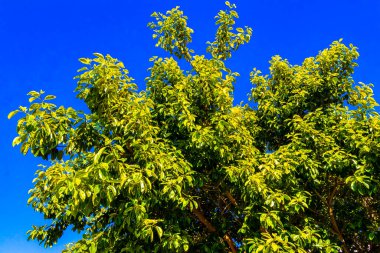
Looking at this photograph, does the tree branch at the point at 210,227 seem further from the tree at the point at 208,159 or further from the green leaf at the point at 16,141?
the green leaf at the point at 16,141

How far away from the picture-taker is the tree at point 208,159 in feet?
22.6

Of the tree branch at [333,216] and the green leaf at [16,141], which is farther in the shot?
the tree branch at [333,216]

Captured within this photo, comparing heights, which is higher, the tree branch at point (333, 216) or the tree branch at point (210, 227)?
the tree branch at point (210, 227)

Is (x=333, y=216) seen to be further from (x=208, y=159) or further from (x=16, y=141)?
(x=16, y=141)

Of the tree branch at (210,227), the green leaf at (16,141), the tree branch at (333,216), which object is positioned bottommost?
the tree branch at (333,216)

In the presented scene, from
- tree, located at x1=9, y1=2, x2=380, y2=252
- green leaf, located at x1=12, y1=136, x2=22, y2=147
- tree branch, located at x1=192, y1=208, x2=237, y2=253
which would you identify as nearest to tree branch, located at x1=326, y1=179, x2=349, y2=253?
tree, located at x1=9, y1=2, x2=380, y2=252

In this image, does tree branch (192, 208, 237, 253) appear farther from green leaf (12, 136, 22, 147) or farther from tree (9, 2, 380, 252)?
green leaf (12, 136, 22, 147)

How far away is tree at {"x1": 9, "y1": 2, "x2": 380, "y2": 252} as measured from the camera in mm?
6879

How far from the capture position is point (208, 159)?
8320 millimetres

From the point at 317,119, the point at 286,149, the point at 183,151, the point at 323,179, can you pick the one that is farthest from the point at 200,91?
the point at 323,179

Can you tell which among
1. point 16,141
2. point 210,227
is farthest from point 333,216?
point 16,141

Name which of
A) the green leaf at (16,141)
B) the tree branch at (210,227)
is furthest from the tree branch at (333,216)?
the green leaf at (16,141)

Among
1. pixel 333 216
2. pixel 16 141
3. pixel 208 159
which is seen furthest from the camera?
pixel 333 216

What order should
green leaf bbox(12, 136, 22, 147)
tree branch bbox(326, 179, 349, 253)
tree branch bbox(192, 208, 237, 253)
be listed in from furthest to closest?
tree branch bbox(326, 179, 349, 253), tree branch bbox(192, 208, 237, 253), green leaf bbox(12, 136, 22, 147)
